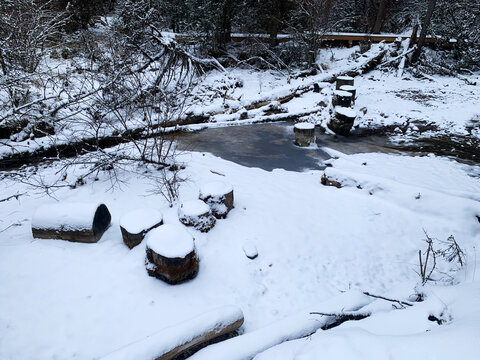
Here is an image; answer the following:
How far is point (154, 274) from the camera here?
3500 mm

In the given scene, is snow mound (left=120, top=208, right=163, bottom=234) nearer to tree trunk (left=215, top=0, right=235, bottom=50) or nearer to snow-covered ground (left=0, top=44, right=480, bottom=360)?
snow-covered ground (left=0, top=44, right=480, bottom=360)

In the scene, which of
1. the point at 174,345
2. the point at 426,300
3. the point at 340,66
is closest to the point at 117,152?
the point at 174,345

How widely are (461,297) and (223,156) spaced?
5989mm

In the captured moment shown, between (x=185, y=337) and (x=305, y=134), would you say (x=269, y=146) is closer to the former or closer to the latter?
(x=305, y=134)

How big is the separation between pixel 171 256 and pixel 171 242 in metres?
0.20

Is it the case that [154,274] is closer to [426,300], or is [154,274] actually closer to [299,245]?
[299,245]

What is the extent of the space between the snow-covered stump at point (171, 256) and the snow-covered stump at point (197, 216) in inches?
26.1

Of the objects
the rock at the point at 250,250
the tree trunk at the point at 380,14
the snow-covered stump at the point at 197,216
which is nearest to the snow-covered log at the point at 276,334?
the rock at the point at 250,250

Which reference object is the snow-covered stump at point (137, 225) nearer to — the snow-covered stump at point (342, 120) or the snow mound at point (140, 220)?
the snow mound at point (140, 220)

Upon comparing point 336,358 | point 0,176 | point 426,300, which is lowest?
point 0,176

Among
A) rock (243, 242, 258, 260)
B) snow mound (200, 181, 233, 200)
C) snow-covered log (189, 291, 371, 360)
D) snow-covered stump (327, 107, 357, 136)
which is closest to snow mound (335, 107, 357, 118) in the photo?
snow-covered stump (327, 107, 357, 136)

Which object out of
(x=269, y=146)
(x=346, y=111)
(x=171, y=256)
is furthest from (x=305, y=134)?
(x=171, y=256)

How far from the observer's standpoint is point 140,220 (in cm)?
403

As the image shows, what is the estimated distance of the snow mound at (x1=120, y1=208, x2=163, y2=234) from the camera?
3881mm
